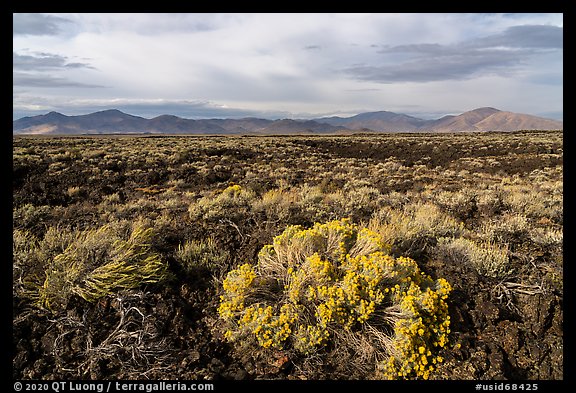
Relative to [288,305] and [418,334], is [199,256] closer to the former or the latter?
[288,305]

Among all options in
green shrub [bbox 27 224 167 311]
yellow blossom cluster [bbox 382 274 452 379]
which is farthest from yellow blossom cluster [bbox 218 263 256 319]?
yellow blossom cluster [bbox 382 274 452 379]

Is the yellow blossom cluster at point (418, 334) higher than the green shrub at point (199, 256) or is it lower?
lower

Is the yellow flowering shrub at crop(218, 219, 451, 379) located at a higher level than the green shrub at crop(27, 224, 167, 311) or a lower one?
lower

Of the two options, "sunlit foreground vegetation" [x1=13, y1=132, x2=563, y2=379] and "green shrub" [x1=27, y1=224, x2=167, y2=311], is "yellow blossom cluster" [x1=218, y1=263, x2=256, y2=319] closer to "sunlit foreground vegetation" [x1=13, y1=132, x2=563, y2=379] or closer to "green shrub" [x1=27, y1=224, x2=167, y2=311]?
"sunlit foreground vegetation" [x1=13, y1=132, x2=563, y2=379]

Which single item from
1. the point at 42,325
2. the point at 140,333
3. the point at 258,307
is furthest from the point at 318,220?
the point at 42,325

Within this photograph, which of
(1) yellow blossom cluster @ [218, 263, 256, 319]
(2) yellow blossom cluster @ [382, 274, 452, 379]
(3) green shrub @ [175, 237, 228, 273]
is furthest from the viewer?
(3) green shrub @ [175, 237, 228, 273]

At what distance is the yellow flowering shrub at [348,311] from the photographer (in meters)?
3.51

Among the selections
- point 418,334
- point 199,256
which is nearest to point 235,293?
point 199,256

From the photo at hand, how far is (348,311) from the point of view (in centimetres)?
377

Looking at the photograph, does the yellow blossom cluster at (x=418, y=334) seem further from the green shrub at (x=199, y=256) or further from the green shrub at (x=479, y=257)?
the green shrub at (x=199, y=256)

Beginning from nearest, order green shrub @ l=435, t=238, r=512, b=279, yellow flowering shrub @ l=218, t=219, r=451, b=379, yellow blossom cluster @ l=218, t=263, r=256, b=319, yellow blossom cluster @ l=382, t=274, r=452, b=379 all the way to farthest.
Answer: yellow blossom cluster @ l=382, t=274, r=452, b=379
yellow flowering shrub @ l=218, t=219, r=451, b=379
yellow blossom cluster @ l=218, t=263, r=256, b=319
green shrub @ l=435, t=238, r=512, b=279

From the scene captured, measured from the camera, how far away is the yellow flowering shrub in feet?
11.5

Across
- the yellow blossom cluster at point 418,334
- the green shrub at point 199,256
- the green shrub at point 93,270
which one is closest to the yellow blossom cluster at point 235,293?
the green shrub at point 199,256
